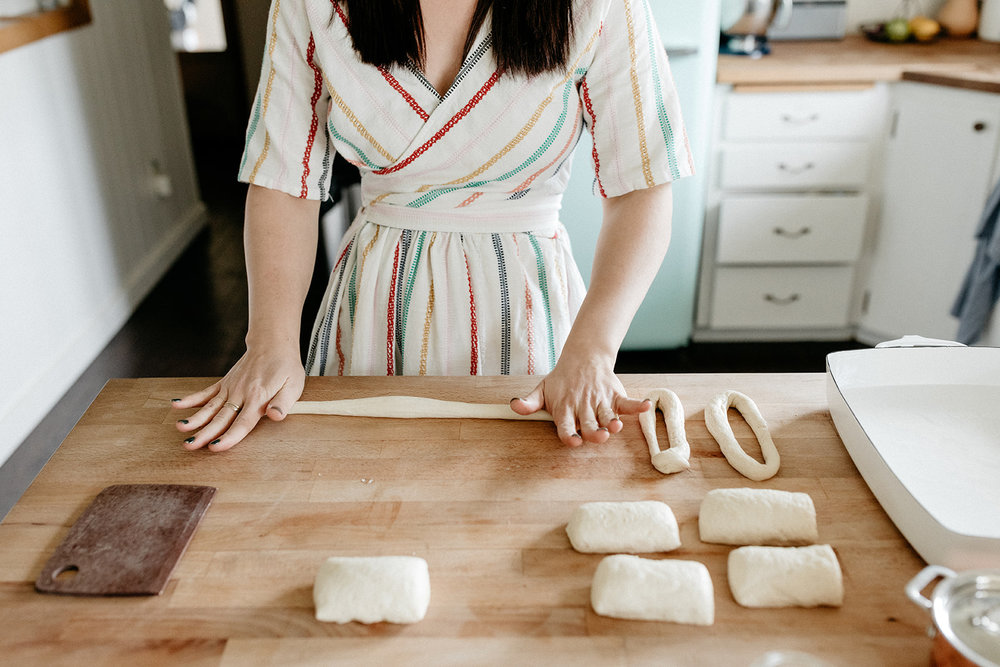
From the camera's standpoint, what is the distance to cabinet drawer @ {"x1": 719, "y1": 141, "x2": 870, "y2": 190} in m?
2.23

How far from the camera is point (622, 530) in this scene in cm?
65

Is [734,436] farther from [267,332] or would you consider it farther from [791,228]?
[791,228]

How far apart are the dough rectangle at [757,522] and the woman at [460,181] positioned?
0.13 meters

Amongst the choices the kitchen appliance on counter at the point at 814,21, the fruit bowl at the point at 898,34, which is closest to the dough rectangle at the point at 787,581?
the kitchen appliance on counter at the point at 814,21

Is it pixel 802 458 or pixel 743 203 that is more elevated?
pixel 802 458

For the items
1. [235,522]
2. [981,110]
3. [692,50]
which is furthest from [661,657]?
[981,110]

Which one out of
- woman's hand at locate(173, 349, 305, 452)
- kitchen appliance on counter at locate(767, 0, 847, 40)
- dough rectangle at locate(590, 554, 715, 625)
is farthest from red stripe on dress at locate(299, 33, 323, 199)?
kitchen appliance on counter at locate(767, 0, 847, 40)

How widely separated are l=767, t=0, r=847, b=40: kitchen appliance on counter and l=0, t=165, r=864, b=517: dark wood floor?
Result: 100 cm

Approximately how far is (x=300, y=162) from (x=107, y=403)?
357 millimetres

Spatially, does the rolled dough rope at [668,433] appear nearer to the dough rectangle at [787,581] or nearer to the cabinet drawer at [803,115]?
the dough rectangle at [787,581]

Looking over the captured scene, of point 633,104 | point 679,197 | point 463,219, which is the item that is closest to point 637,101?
point 633,104

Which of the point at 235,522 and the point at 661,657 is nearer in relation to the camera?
the point at 661,657

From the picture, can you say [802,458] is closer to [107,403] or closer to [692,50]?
[107,403]

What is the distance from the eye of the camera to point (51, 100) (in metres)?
2.38
